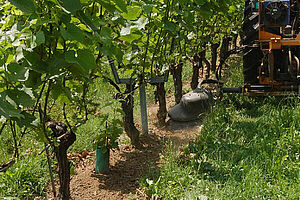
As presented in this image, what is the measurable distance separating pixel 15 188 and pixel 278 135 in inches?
103

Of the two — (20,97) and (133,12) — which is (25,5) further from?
(133,12)

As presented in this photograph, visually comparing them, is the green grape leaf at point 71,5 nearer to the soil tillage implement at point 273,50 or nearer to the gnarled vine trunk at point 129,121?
the gnarled vine trunk at point 129,121

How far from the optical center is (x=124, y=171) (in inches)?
146

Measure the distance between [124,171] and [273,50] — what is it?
2560 millimetres

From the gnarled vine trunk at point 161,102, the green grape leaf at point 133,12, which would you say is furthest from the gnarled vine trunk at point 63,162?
the gnarled vine trunk at point 161,102

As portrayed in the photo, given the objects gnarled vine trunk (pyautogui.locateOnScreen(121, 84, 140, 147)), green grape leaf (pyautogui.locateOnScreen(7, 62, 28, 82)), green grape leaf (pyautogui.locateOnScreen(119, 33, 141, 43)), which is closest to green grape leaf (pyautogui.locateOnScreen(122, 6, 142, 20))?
green grape leaf (pyautogui.locateOnScreen(119, 33, 141, 43))

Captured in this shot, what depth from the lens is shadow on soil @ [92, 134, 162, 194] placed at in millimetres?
3357

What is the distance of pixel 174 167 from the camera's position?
3.26 m

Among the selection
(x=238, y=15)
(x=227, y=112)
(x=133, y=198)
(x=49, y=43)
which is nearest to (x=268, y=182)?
(x=133, y=198)

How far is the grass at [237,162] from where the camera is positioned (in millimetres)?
2756

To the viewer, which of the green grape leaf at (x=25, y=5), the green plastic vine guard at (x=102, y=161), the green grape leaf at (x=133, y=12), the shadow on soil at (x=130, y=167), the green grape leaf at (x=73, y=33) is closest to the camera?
the green grape leaf at (x=25, y=5)

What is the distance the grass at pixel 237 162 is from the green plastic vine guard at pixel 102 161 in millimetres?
484

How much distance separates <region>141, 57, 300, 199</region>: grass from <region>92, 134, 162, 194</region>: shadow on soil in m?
0.22

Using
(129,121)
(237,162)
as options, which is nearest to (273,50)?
(237,162)
